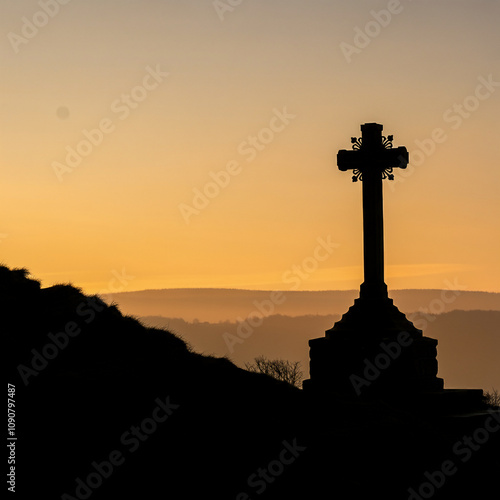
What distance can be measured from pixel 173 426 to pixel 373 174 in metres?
9.83

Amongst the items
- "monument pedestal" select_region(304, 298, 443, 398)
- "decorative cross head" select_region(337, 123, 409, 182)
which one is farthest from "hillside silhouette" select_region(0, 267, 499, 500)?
"decorative cross head" select_region(337, 123, 409, 182)

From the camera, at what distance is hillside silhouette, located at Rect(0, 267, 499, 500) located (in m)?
12.0

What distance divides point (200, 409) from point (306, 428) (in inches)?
89.9

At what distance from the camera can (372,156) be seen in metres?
20.3

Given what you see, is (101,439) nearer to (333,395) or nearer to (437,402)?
(333,395)

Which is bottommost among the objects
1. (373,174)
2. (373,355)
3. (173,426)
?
(173,426)

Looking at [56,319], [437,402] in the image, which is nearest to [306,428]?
[437,402]

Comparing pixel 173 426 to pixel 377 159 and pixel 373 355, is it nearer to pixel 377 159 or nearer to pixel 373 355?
pixel 373 355

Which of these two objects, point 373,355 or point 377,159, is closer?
point 373,355

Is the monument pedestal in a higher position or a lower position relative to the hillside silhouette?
higher

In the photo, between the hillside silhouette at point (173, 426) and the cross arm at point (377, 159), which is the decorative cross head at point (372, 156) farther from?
the hillside silhouette at point (173, 426)

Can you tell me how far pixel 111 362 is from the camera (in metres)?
15.3

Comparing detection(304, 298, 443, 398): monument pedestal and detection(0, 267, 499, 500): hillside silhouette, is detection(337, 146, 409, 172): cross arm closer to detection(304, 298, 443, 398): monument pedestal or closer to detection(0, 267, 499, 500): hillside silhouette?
detection(304, 298, 443, 398): monument pedestal

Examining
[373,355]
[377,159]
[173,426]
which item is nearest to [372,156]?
[377,159]
